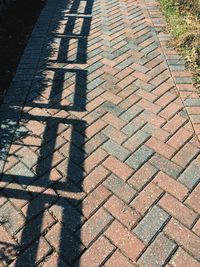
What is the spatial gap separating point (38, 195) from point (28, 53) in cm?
299

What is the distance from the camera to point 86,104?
4.06 metres

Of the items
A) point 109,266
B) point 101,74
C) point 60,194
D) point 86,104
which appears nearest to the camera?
point 109,266

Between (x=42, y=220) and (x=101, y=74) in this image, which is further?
(x=101, y=74)

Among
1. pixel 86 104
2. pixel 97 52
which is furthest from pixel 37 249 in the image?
pixel 97 52

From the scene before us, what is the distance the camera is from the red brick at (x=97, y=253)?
2463mm

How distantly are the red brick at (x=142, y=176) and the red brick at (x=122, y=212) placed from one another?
0.24m

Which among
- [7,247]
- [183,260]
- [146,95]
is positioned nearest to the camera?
[183,260]

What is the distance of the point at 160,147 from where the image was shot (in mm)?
3408

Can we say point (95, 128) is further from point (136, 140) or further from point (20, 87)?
point (20, 87)

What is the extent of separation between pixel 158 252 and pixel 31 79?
9.96 ft

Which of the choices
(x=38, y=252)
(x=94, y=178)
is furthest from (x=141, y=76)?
(x=38, y=252)

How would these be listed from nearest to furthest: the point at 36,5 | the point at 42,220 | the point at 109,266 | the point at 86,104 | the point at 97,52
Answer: the point at 109,266 → the point at 42,220 → the point at 86,104 → the point at 97,52 → the point at 36,5

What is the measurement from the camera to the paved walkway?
→ 8.48ft

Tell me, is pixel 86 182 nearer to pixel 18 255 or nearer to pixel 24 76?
pixel 18 255
